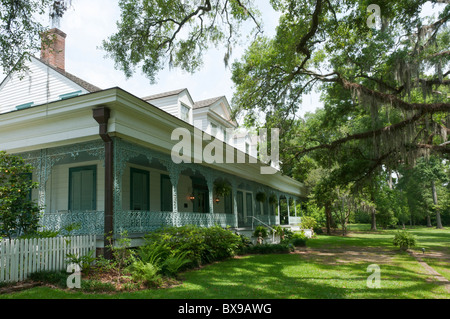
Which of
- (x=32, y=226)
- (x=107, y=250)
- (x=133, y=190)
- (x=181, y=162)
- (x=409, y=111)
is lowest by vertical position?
(x=107, y=250)

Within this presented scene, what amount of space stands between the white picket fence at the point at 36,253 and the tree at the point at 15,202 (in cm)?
92

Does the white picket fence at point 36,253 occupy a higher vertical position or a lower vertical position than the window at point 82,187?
lower

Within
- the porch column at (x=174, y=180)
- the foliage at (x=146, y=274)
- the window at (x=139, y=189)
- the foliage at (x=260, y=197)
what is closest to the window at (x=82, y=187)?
the window at (x=139, y=189)

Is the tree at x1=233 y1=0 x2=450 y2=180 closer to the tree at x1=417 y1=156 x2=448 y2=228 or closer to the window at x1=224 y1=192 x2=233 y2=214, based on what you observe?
the window at x1=224 y1=192 x2=233 y2=214

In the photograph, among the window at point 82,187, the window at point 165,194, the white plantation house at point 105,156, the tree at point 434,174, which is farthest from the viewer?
the tree at point 434,174

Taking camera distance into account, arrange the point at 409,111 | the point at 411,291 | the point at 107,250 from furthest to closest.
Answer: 1. the point at 409,111
2. the point at 107,250
3. the point at 411,291

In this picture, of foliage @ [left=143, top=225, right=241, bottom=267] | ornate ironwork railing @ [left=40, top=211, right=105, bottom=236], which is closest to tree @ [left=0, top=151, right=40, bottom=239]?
ornate ironwork railing @ [left=40, top=211, right=105, bottom=236]

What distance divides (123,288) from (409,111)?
37.7 ft

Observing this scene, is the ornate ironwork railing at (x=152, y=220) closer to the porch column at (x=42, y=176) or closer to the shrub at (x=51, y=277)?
the shrub at (x=51, y=277)

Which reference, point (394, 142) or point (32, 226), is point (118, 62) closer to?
point (32, 226)

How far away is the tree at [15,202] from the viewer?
8.34m

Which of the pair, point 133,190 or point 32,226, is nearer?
point 32,226
